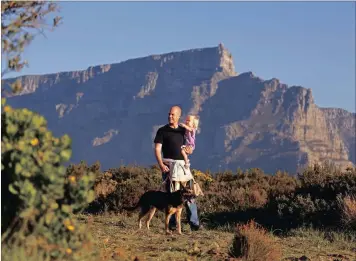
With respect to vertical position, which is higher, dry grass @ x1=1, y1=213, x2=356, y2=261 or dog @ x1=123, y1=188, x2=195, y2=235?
dog @ x1=123, y1=188, x2=195, y2=235

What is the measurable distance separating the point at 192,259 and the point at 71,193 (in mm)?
3535

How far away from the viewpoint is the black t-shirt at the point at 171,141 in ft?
40.4

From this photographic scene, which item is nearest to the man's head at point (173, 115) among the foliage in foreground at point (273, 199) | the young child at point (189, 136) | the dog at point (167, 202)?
the young child at point (189, 136)

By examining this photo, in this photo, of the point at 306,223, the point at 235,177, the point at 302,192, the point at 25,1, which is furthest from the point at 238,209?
the point at 25,1

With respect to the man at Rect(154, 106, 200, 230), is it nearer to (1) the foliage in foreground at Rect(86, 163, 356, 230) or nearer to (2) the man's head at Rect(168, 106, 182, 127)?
(2) the man's head at Rect(168, 106, 182, 127)

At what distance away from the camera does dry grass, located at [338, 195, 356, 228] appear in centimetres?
1356

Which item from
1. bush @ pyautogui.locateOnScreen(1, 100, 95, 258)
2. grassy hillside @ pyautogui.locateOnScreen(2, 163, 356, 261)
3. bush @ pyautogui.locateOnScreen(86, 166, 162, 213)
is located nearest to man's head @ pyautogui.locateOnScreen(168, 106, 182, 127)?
grassy hillside @ pyautogui.locateOnScreen(2, 163, 356, 261)

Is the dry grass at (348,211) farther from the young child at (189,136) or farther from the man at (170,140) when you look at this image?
the young child at (189,136)

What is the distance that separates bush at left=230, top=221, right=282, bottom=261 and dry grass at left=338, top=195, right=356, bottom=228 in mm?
4533

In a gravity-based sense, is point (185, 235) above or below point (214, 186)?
below

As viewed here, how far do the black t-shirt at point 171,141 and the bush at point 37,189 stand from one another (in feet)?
20.7

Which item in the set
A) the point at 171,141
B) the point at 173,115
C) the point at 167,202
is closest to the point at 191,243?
the point at 167,202

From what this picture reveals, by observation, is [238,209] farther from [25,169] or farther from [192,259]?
[25,169]

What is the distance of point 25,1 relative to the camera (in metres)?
7.62
